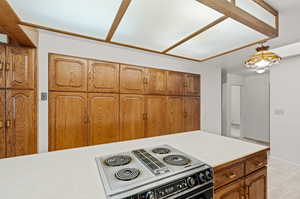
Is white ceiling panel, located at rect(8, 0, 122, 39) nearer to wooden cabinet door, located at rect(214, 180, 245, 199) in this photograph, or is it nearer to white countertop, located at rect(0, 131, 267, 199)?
white countertop, located at rect(0, 131, 267, 199)

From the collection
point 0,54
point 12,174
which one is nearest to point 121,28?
point 12,174

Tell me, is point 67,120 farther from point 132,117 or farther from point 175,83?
point 175,83

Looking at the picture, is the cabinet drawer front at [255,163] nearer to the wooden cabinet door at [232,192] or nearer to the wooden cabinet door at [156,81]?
the wooden cabinet door at [232,192]

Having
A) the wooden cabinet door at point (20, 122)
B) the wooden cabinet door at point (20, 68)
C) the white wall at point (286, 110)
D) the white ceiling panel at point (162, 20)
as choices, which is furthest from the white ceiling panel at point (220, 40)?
the white wall at point (286, 110)

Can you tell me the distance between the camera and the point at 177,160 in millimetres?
1046

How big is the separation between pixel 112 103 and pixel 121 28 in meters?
1.33

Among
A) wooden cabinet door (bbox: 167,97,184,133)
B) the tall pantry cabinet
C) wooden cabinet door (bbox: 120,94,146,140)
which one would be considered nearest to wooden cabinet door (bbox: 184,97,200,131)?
wooden cabinet door (bbox: 167,97,184,133)

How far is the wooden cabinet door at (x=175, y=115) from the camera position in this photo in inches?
111

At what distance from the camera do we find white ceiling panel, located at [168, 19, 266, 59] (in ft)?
3.83

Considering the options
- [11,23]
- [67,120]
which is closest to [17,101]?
[67,120]

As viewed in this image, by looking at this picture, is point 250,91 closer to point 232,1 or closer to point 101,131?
point 232,1

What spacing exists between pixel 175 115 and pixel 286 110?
7.85ft

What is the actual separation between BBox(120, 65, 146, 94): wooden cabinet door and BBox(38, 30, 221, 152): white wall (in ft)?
0.41

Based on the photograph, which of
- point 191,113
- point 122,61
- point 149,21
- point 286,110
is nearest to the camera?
point 149,21
